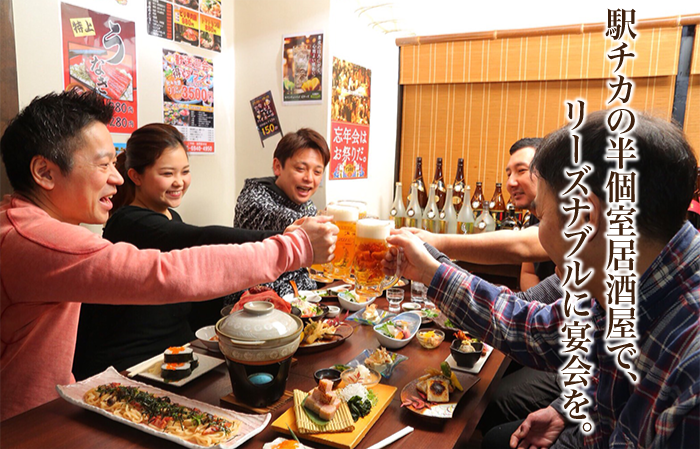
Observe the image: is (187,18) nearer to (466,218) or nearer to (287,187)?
(287,187)

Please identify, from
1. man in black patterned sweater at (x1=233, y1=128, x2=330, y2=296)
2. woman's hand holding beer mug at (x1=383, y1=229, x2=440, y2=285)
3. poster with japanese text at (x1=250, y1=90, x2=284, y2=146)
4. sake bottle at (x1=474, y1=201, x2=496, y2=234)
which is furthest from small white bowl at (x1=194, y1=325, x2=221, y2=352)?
sake bottle at (x1=474, y1=201, x2=496, y2=234)

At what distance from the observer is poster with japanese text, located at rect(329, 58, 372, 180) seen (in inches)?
127

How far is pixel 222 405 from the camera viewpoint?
128 centimetres

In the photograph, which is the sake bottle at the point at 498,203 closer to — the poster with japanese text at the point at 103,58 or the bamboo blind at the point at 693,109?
the bamboo blind at the point at 693,109

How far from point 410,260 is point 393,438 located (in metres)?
0.59

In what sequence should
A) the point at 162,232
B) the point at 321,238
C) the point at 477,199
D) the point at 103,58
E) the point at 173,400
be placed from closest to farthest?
1. the point at 173,400
2. the point at 321,238
3. the point at 162,232
4. the point at 103,58
5. the point at 477,199

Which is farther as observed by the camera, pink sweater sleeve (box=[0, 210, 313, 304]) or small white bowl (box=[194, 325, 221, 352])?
small white bowl (box=[194, 325, 221, 352])

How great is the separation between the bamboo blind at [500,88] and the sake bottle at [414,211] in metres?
0.30

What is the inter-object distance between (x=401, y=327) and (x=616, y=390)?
82 centimetres

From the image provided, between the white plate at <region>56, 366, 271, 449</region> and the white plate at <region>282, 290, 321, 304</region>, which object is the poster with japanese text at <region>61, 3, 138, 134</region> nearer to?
the white plate at <region>282, 290, 321, 304</region>

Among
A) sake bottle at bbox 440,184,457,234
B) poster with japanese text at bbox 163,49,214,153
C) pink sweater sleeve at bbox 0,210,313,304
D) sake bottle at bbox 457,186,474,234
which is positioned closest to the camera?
pink sweater sleeve at bbox 0,210,313,304

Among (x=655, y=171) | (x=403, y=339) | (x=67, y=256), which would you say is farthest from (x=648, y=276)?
(x=67, y=256)

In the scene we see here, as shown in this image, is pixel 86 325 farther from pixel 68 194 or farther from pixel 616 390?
pixel 616 390

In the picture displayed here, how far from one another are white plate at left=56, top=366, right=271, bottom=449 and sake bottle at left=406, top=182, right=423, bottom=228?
9.08 feet
